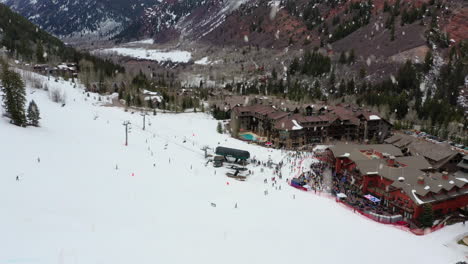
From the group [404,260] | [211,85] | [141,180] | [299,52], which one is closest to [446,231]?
[404,260]

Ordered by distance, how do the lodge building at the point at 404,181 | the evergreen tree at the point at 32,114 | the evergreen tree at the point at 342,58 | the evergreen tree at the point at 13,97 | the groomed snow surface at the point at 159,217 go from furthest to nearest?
the evergreen tree at the point at 342,58 < the evergreen tree at the point at 32,114 < the evergreen tree at the point at 13,97 < the lodge building at the point at 404,181 < the groomed snow surface at the point at 159,217

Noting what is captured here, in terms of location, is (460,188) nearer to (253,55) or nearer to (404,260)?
(404,260)

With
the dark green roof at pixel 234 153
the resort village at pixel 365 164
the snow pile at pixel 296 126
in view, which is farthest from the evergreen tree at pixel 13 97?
the snow pile at pixel 296 126

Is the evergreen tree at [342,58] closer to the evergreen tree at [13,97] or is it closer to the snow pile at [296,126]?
the snow pile at [296,126]

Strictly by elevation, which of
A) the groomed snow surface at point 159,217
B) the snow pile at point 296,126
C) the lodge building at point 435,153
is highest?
the snow pile at point 296,126

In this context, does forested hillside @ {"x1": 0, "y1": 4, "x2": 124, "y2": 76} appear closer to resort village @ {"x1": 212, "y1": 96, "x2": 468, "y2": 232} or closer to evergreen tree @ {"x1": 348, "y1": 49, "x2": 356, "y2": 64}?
resort village @ {"x1": 212, "y1": 96, "x2": 468, "y2": 232}

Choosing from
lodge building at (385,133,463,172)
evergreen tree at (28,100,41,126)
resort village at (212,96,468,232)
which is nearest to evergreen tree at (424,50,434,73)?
resort village at (212,96,468,232)
